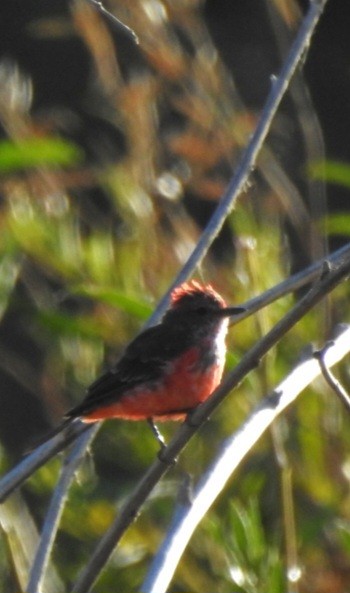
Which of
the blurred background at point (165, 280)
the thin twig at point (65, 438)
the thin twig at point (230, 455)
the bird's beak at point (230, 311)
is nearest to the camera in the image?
the thin twig at point (230, 455)

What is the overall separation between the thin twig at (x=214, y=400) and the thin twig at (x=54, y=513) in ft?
1.22

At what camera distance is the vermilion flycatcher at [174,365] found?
436 cm

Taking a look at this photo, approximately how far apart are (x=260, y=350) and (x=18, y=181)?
2990 millimetres

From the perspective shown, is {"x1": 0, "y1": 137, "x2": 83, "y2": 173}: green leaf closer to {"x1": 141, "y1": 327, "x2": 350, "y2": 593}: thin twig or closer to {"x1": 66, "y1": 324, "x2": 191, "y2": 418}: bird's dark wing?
{"x1": 66, "y1": 324, "x2": 191, "y2": 418}: bird's dark wing

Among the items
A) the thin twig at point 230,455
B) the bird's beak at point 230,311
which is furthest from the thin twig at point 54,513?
the bird's beak at point 230,311

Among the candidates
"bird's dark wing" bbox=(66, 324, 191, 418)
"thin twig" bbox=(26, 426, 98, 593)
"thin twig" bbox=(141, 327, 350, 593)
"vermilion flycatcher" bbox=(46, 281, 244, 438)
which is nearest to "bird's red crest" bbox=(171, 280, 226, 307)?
"vermilion flycatcher" bbox=(46, 281, 244, 438)

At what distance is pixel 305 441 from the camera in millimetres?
4902

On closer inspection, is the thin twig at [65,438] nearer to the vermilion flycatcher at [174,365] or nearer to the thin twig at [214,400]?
the thin twig at [214,400]

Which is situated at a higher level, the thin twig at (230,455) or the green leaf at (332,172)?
the green leaf at (332,172)

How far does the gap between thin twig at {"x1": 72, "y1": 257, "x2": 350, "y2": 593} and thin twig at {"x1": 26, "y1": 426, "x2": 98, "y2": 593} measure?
0.37 meters

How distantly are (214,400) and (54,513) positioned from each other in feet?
2.37

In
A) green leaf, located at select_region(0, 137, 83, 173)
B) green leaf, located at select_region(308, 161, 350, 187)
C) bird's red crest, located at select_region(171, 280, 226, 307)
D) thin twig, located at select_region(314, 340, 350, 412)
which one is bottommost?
thin twig, located at select_region(314, 340, 350, 412)

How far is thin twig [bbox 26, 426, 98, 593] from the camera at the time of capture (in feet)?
10.4

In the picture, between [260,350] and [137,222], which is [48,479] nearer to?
[137,222]
